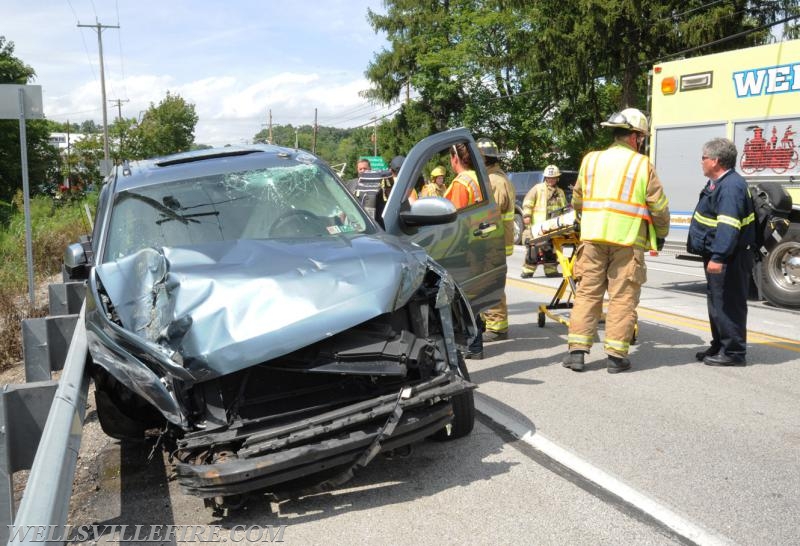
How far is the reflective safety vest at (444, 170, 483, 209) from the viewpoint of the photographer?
671cm

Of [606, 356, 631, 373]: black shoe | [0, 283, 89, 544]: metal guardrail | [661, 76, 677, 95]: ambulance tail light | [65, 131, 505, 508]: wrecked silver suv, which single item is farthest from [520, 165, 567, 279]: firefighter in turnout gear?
[0, 283, 89, 544]: metal guardrail

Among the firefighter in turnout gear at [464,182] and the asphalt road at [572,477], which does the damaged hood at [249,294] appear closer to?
the asphalt road at [572,477]

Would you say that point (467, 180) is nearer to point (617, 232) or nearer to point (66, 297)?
point (617, 232)

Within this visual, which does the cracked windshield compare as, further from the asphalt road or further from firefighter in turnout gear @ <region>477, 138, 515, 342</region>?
firefighter in turnout gear @ <region>477, 138, 515, 342</region>

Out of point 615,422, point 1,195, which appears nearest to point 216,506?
point 615,422

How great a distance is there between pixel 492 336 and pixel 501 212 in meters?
1.24

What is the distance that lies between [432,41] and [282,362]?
43.8 metres

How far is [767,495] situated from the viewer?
3863 millimetres

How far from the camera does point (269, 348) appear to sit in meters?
3.47

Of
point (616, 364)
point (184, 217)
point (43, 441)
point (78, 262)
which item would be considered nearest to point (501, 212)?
point (616, 364)

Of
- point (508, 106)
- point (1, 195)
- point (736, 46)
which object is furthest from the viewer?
point (1, 195)

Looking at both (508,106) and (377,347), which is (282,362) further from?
(508,106)

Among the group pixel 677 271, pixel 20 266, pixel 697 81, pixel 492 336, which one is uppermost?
pixel 697 81

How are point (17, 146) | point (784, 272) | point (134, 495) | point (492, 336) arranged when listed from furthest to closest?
point (17, 146) < point (784, 272) < point (492, 336) < point (134, 495)
